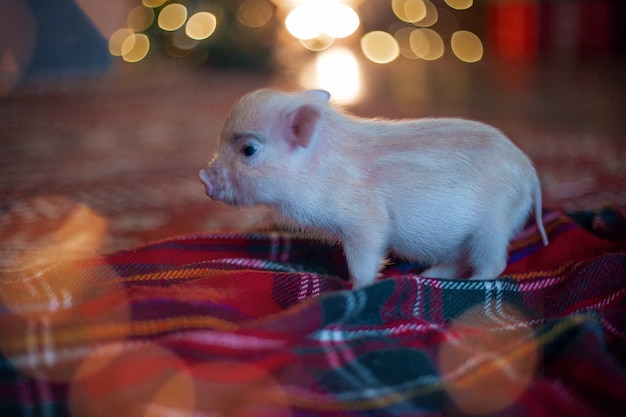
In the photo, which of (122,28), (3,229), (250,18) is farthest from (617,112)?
(122,28)

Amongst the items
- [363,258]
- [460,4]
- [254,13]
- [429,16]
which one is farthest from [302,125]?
[429,16]

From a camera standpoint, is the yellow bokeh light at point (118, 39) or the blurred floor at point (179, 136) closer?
the blurred floor at point (179, 136)

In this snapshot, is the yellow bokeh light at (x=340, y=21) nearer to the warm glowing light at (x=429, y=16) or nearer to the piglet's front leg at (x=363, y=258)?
the warm glowing light at (x=429, y=16)

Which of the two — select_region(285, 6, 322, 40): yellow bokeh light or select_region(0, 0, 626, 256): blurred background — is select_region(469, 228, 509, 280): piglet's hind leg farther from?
select_region(285, 6, 322, 40): yellow bokeh light

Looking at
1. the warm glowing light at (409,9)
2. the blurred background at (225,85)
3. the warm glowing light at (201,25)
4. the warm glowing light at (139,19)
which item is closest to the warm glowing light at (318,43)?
the blurred background at (225,85)

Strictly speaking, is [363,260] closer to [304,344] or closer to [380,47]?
[304,344]

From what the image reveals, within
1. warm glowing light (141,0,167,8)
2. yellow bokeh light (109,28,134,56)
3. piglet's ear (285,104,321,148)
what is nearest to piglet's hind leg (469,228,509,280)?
piglet's ear (285,104,321,148)
